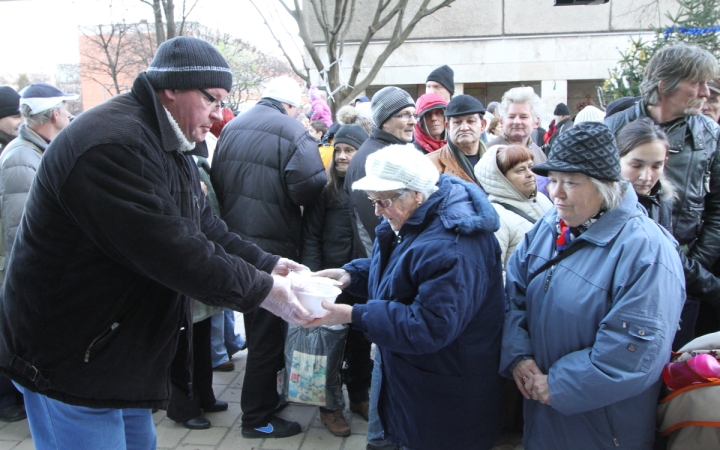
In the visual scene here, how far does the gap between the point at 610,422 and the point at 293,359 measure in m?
1.99

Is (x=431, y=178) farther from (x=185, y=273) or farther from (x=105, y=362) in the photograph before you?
(x=105, y=362)

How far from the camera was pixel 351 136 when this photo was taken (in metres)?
4.09

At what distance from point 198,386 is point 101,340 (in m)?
2.15

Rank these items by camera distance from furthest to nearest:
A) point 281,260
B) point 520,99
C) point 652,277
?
point 520,99 < point 281,260 < point 652,277

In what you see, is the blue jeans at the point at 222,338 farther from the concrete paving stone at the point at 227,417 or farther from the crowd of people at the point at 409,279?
the crowd of people at the point at 409,279

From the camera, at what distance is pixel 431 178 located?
93.7 inches

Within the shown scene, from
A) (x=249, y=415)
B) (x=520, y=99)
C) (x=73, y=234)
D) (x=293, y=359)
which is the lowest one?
(x=249, y=415)

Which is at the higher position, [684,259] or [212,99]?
[212,99]

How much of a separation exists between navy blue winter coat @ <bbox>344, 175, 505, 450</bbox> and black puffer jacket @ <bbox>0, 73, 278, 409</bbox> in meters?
0.59

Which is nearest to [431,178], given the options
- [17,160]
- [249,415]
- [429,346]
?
[429,346]

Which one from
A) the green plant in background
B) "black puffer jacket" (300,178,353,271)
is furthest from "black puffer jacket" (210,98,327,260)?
the green plant in background

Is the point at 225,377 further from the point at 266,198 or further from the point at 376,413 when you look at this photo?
the point at 376,413

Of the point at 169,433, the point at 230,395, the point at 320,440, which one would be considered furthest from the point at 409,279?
the point at 230,395

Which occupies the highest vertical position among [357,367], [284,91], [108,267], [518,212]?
[284,91]
